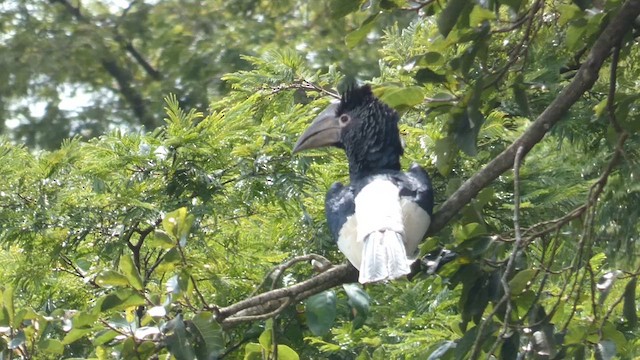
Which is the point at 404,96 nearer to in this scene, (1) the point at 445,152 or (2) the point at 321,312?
(1) the point at 445,152

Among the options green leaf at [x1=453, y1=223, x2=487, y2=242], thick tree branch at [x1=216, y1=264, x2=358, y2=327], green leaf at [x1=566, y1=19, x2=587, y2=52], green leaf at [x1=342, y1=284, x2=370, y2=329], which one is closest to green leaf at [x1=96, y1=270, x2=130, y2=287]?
thick tree branch at [x1=216, y1=264, x2=358, y2=327]

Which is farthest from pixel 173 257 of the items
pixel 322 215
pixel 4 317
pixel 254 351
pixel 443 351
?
pixel 322 215

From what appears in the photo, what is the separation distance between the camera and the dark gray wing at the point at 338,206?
3.27 m

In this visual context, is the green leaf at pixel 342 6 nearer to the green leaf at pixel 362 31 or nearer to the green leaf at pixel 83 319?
the green leaf at pixel 362 31

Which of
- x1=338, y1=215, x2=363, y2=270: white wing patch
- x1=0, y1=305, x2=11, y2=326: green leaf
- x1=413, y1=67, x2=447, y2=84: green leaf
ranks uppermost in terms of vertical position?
x1=413, y1=67, x2=447, y2=84: green leaf

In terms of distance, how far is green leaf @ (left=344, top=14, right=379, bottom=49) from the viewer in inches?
112

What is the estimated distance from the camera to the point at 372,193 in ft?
10.6

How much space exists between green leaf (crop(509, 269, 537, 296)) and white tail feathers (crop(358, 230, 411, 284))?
1.00 feet

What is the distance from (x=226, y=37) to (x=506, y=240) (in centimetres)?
897

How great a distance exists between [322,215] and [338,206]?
0.87 meters

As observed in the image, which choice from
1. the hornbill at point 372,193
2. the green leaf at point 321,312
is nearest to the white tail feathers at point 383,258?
the hornbill at point 372,193

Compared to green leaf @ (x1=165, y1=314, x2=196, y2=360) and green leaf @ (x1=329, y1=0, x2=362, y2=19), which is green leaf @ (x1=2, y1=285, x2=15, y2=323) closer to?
green leaf @ (x1=165, y1=314, x2=196, y2=360)

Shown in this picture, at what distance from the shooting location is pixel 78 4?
1326cm

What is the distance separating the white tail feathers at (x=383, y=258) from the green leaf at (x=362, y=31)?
1.60 feet
